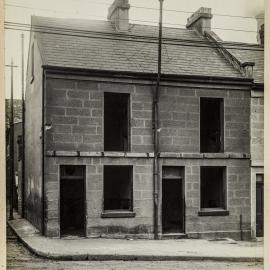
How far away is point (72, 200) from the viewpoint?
13.4 metres

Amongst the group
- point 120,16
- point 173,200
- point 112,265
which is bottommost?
point 112,265

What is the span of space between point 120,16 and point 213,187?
6.24m

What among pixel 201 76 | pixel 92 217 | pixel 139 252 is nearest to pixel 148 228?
pixel 92 217

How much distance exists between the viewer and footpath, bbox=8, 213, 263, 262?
10.8 m

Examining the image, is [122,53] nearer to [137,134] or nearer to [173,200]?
[137,134]

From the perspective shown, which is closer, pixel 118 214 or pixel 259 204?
pixel 118 214

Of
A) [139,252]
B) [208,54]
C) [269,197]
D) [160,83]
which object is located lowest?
[139,252]

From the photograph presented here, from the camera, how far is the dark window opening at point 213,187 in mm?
14422

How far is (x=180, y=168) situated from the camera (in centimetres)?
1428

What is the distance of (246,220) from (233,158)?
198cm

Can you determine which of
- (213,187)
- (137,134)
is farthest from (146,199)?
(213,187)

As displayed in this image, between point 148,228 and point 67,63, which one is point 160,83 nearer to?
point 67,63

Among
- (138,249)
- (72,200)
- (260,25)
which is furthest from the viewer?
(72,200)

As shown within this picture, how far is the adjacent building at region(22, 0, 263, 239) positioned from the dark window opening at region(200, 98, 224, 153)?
0.03 m
